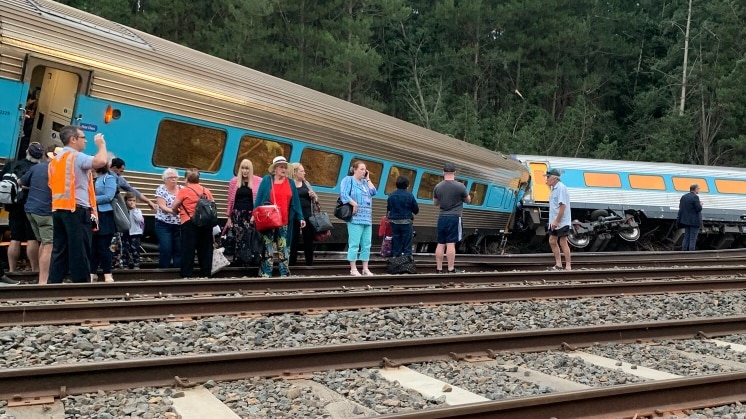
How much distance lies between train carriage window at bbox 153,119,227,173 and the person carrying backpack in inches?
41.8

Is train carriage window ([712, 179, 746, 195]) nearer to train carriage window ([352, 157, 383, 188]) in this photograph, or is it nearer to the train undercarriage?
the train undercarriage

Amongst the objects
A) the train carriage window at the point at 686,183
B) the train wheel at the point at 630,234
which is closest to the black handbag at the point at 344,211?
the train wheel at the point at 630,234

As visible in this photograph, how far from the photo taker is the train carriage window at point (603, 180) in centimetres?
2334

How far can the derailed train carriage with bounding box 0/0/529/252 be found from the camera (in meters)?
8.89

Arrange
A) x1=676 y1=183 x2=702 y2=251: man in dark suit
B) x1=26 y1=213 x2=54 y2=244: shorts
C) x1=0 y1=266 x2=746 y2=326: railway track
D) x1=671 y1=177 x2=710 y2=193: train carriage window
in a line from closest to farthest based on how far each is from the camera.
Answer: x1=0 y1=266 x2=746 y2=326: railway track
x1=26 y1=213 x2=54 y2=244: shorts
x1=676 y1=183 x2=702 y2=251: man in dark suit
x1=671 y1=177 x2=710 y2=193: train carriage window

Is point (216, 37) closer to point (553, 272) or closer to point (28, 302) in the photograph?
point (553, 272)

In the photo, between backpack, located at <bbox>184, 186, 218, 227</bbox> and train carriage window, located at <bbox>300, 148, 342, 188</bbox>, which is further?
train carriage window, located at <bbox>300, 148, 342, 188</bbox>

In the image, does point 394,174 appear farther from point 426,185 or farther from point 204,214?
point 204,214

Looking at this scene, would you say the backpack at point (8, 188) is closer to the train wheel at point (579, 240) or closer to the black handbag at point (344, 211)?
the black handbag at point (344, 211)

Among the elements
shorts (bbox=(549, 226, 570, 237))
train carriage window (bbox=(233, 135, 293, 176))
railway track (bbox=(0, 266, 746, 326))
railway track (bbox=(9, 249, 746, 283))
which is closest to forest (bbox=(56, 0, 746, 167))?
railway track (bbox=(9, 249, 746, 283))

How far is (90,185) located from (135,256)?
280cm

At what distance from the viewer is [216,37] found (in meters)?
34.3

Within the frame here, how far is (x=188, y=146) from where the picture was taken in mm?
10805

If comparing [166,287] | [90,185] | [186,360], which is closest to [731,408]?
[186,360]
